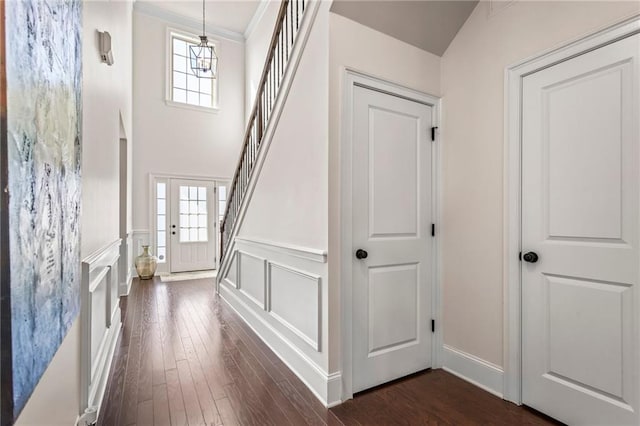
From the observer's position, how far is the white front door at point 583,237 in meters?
1.57

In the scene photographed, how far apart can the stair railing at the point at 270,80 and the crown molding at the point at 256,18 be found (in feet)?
12.8

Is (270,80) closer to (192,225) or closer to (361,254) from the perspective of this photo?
(361,254)

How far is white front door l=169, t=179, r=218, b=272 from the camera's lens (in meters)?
6.44

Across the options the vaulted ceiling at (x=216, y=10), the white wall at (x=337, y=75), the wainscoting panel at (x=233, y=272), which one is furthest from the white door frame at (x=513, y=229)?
the vaulted ceiling at (x=216, y=10)

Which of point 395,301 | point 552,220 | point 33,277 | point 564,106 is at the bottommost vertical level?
point 395,301

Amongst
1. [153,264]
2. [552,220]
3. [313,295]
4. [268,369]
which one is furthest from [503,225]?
[153,264]

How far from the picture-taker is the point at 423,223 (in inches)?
94.5

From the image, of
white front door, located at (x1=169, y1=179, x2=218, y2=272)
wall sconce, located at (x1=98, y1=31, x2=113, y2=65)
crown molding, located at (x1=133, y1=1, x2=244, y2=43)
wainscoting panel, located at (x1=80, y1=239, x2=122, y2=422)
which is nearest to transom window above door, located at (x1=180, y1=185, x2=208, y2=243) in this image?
white front door, located at (x1=169, y1=179, x2=218, y2=272)

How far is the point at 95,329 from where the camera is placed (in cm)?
191

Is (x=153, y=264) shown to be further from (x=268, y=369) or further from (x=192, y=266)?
(x=268, y=369)

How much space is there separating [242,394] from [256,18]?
6948 millimetres

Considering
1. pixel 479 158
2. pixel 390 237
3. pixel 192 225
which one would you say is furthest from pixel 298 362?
pixel 192 225

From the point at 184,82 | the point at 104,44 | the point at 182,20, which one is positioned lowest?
the point at 104,44

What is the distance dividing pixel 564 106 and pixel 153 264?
6192 millimetres
